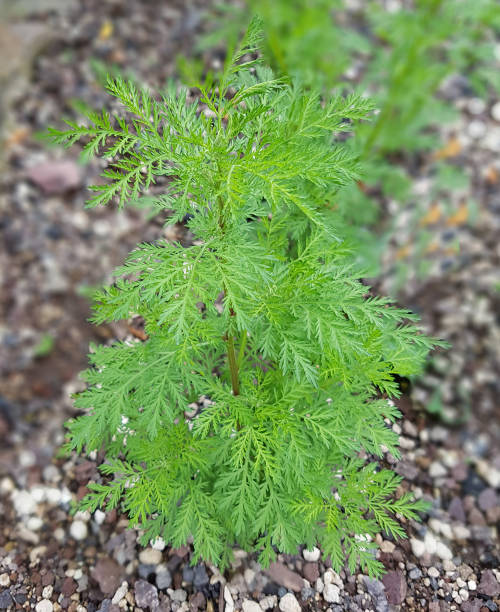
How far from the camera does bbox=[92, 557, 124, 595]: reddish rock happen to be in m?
2.41

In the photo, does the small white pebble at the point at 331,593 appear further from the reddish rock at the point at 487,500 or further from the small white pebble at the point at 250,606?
the reddish rock at the point at 487,500

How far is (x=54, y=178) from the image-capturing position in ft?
14.0

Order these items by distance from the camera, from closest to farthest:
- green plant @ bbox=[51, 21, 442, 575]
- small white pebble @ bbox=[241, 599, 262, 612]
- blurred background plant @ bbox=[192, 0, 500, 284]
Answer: green plant @ bbox=[51, 21, 442, 575] < small white pebble @ bbox=[241, 599, 262, 612] < blurred background plant @ bbox=[192, 0, 500, 284]

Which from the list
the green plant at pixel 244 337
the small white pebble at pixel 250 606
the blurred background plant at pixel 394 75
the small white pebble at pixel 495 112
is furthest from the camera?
the small white pebble at pixel 495 112

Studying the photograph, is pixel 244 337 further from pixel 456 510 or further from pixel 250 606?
pixel 456 510

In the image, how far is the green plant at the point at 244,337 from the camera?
1.69 metres

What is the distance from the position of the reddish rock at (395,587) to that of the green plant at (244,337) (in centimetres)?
24

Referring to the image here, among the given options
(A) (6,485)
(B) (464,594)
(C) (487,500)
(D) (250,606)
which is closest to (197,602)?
(D) (250,606)

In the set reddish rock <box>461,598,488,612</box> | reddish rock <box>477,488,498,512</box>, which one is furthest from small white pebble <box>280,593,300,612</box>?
reddish rock <box>477,488,498,512</box>

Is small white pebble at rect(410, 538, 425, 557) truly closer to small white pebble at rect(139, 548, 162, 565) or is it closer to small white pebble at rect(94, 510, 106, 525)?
small white pebble at rect(139, 548, 162, 565)

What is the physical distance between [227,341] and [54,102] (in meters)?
3.39

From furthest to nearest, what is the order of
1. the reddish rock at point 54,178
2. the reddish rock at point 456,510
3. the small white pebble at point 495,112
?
1. the small white pebble at point 495,112
2. the reddish rock at point 54,178
3. the reddish rock at point 456,510

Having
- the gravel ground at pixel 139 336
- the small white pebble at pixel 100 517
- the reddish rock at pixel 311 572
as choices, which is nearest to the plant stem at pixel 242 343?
the gravel ground at pixel 139 336

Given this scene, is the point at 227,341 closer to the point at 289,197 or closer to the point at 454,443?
the point at 289,197
